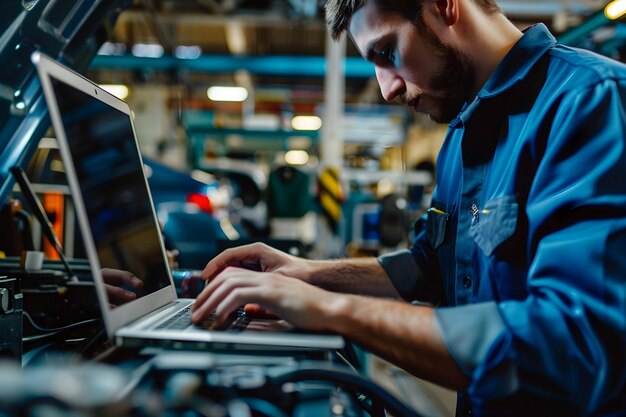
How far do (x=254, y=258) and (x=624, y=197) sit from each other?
81 centimetres

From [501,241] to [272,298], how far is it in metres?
0.45

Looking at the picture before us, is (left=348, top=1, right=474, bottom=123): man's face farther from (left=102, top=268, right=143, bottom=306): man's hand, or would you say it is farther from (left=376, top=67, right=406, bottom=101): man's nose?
(left=102, top=268, right=143, bottom=306): man's hand

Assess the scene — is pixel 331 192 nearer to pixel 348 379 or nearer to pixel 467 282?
pixel 467 282

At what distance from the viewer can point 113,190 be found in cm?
109

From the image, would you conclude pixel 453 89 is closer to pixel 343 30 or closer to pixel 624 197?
pixel 343 30

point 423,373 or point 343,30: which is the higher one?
point 343,30

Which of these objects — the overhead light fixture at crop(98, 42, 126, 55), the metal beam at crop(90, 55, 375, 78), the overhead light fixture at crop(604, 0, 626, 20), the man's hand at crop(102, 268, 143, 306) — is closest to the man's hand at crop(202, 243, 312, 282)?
the man's hand at crop(102, 268, 143, 306)

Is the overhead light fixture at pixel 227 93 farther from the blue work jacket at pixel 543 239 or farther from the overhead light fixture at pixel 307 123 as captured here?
the blue work jacket at pixel 543 239

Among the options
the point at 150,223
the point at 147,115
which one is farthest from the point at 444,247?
the point at 147,115

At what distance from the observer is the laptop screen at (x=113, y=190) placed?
865 millimetres

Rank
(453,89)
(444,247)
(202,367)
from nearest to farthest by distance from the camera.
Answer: (202,367)
(453,89)
(444,247)

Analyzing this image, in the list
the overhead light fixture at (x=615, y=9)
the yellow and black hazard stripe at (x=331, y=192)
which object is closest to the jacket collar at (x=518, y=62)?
the overhead light fixture at (x=615, y=9)

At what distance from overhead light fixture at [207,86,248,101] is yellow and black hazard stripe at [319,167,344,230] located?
713 cm

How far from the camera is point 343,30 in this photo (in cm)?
132
